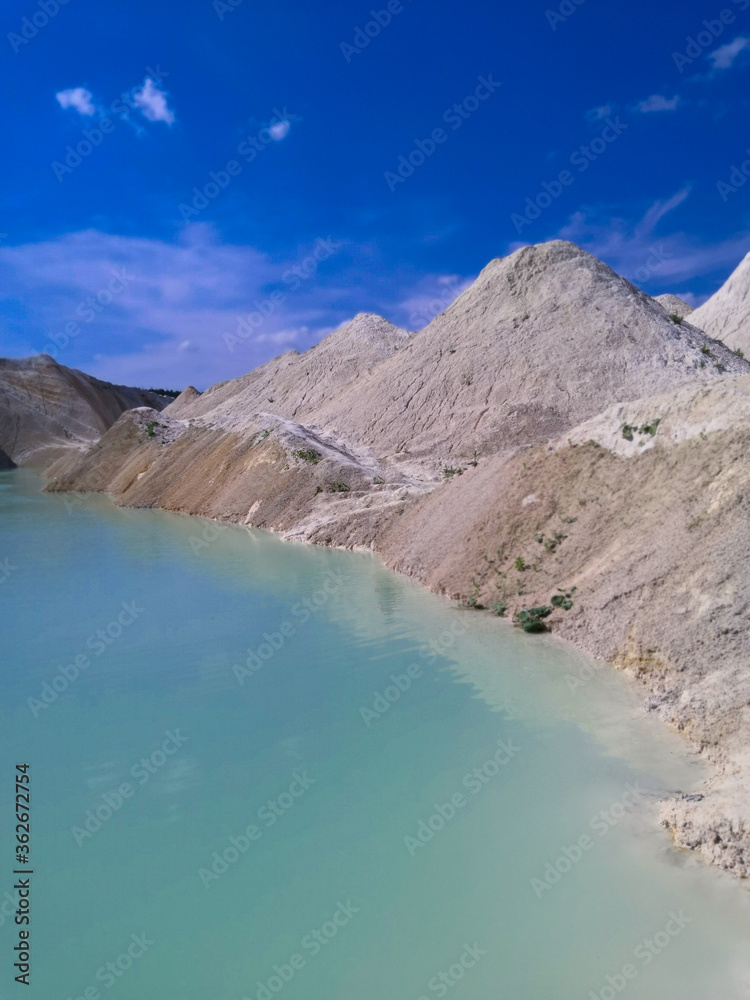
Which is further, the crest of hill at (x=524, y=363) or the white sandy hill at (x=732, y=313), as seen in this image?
the white sandy hill at (x=732, y=313)

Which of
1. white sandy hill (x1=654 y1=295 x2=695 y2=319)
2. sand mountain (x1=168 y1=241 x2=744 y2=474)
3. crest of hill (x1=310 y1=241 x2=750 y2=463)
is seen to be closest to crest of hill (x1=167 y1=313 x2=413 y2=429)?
sand mountain (x1=168 y1=241 x2=744 y2=474)

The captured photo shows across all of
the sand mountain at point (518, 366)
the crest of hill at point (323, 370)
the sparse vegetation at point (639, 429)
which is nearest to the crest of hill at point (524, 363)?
the sand mountain at point (518, 366)

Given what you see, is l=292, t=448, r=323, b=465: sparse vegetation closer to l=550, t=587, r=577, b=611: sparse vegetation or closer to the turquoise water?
the turquoise water

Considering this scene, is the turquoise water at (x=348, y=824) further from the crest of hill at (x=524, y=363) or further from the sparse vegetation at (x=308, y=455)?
the crest of hill at (x=524, y=363)

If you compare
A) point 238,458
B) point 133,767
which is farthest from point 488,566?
point 238,458

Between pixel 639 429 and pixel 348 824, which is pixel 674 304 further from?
pixel 348 824

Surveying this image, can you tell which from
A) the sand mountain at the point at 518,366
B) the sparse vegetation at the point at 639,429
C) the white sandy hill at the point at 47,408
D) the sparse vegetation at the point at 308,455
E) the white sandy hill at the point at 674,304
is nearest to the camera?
the sparse vegetation at the point at 639,429
